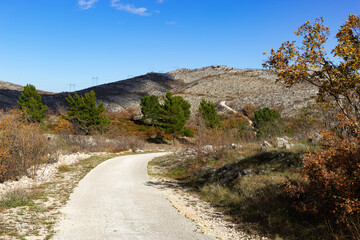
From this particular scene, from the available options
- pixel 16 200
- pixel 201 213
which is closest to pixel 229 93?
pixel 201 213

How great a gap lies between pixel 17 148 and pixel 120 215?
8359 millimetres

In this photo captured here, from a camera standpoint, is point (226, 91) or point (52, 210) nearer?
point (52, 210)

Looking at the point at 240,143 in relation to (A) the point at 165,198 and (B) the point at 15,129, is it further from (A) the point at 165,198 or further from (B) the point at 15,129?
(B) the point at 15,129

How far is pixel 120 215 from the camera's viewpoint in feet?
27.6

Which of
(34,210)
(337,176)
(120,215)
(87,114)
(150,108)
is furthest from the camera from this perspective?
(150,108)

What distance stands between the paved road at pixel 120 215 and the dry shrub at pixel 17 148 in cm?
312

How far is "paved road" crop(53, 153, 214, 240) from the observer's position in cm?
677

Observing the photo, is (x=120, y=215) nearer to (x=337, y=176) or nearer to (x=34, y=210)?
(x=34, y=210)

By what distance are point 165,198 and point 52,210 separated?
4.22 m

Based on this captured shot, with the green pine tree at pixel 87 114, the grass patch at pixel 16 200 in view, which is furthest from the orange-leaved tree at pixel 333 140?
the green pine tree at pixel 87 114

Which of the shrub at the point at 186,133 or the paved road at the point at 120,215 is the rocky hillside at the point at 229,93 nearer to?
the shrub at the point at 186,133

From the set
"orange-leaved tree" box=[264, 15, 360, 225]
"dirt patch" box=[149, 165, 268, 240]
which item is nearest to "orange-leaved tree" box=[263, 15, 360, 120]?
"orange-leaved tree" box=[264, 15, 360, 225]

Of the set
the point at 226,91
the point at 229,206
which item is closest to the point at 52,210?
the point at 229,206

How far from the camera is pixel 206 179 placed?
13523 mm
